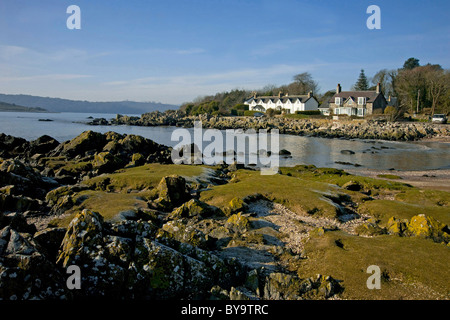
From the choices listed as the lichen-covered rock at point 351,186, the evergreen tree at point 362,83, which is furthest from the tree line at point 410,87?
the lichen-covered rock at point 351,186

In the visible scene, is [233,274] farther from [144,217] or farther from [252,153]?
[252,153]

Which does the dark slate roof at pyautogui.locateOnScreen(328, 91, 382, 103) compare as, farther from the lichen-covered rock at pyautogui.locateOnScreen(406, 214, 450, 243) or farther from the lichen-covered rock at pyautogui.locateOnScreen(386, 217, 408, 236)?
the lichen-covered rock at pyautogui.locateOnScreen(386, 217, 408, 236)

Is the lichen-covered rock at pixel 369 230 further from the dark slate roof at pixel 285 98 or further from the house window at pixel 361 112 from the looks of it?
the dark slate roof at pixel 285 98

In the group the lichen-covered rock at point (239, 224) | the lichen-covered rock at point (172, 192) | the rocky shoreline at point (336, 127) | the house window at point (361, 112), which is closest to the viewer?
the lichen-covered rock at point (239, 224)

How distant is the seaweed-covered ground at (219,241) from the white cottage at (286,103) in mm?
110326

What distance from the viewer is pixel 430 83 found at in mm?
103250

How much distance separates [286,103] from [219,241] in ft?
436

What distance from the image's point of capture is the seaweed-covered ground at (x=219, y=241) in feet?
30.4

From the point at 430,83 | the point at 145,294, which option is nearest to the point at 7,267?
the point at 145,294

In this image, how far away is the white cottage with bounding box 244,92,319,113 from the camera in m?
134

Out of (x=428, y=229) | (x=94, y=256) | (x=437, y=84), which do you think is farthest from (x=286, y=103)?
(x=94, y=256)

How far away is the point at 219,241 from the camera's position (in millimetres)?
15188

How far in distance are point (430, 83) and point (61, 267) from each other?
12159 cm

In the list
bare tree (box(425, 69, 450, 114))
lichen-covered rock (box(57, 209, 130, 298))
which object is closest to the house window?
bare tree (box(425, 69, 450, 114))
